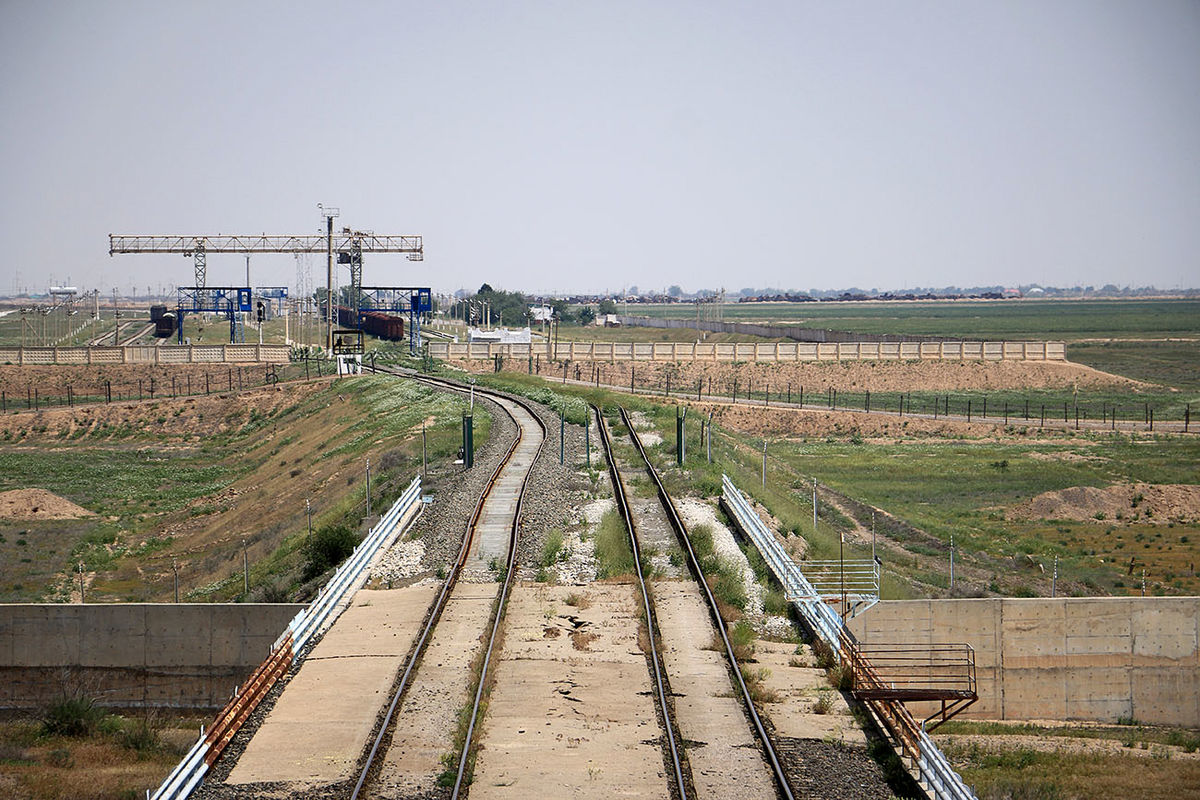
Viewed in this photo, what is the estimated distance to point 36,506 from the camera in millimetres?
47344

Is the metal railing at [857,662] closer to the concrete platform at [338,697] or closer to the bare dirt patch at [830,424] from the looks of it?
the concrete platform at [338,697]

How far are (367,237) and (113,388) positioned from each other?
30126 millimetres

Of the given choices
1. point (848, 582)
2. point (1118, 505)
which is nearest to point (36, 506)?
point (848, 582)

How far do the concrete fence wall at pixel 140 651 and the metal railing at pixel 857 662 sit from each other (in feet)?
33.9

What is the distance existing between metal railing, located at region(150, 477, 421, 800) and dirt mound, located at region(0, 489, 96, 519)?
75.2 ft

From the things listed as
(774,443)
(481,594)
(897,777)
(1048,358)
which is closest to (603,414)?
(774,443)

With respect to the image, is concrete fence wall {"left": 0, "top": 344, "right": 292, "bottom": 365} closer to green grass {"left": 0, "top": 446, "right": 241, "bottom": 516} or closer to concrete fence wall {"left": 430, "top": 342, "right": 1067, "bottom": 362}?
concrete fence wall {"left": 430, "top": 342, "right": 1067, "bottom": 362}

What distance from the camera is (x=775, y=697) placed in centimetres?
1834

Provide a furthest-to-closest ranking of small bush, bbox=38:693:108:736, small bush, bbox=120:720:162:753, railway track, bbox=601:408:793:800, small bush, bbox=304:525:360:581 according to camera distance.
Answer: small bush, bbox=304:525:360:581
small bush, bbox=38:693:108:736
small bush, bbox=120:720:162:753
railway track, bbox=601:408:793:800

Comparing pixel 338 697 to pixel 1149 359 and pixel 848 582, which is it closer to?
pixel 848 582

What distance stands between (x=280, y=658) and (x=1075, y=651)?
55.6 ft

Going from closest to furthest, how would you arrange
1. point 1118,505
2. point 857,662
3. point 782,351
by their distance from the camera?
point 857,662 < point 1118,505 < point 782,351

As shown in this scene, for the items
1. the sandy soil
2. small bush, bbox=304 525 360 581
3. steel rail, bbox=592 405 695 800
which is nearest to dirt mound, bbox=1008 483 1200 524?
steel rail, bbox=592 405 695 800

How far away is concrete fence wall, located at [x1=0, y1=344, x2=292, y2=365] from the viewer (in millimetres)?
86250
